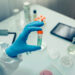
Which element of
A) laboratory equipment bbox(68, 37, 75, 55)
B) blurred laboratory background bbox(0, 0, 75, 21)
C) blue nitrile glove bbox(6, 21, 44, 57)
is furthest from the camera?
blurred laboratory background bbox(0, 0, 75, 21)

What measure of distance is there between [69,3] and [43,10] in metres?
0.49

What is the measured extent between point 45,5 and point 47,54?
705 millimetres

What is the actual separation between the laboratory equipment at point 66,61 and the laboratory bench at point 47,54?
0.01 metres

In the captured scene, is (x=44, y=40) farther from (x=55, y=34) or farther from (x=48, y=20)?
(x=48, y=20)

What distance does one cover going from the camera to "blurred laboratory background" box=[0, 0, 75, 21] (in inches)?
50.3

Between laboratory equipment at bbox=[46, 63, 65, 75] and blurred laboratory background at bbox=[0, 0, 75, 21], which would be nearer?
laboratory equipment at bbox=[46, 63, 65, 75]

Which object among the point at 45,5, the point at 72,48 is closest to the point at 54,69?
the point at 72,48

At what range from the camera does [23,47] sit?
0.79m

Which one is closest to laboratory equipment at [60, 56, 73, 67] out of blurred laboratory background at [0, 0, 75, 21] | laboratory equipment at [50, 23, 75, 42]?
laboratory equipment at [50, 23, 75, 42]

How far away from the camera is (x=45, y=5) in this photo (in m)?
1.56

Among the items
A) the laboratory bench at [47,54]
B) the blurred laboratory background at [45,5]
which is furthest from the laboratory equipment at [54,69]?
the blurred laboratory background at [45,5]

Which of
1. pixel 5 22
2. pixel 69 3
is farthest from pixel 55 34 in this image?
pixel 69 3

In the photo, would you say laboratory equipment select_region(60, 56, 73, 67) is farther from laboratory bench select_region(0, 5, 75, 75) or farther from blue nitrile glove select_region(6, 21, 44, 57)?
blue nitrile glove select_region(6, 21, 44, 57)

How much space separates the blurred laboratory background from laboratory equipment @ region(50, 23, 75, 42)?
0.40 m
